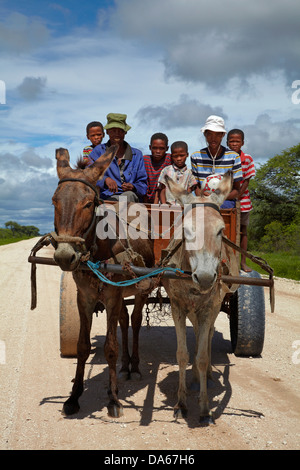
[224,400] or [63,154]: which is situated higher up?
[63,154]

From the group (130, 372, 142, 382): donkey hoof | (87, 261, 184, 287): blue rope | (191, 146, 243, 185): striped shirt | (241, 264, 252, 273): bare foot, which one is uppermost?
(191, 146, 243, 185): striped shirt

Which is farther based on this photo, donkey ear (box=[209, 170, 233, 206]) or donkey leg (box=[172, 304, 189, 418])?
donkey leg (box=[172, 304, 189, 418])

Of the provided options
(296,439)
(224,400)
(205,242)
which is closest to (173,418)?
(224,400)

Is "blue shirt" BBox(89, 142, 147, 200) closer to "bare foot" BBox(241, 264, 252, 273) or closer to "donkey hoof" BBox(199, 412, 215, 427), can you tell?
"bare foot" BBox(241, 264, 252, 273)

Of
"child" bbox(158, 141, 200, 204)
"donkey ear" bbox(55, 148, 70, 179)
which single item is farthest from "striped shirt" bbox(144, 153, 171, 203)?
"donkey ear" bbox(55, 148, 70, 179)

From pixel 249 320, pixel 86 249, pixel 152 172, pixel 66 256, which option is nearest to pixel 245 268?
pixel 249 320

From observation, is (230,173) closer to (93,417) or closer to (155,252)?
(155,252)

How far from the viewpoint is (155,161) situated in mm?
7133

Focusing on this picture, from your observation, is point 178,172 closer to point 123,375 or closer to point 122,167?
point 122,167

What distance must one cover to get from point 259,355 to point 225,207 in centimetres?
244

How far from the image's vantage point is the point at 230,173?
4.54m

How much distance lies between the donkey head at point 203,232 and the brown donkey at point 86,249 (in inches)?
33.0

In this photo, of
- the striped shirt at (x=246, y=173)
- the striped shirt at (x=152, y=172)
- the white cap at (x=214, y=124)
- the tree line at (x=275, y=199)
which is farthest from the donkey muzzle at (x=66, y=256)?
the tree line at (x=275, y=199)

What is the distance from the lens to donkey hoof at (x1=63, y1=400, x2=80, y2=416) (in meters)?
4.72
